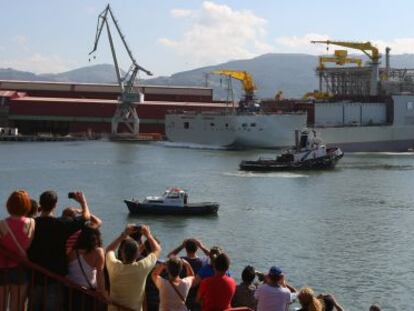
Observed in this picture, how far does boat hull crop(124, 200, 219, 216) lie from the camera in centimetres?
2336

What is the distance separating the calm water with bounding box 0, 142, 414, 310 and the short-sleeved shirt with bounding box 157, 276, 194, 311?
7.35 m

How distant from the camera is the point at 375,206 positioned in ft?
85.6

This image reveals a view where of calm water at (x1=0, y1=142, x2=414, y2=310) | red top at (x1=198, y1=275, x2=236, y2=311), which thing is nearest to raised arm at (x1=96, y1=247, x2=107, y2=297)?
red top at (x1=198, y1=275, x2=236, y2=311)

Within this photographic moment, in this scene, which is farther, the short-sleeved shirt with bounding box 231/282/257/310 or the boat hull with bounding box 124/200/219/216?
the boat hull with bounding box 124/200/219/216

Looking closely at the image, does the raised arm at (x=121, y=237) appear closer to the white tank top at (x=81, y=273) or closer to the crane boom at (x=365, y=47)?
the white tank top at (x=81, y=273)

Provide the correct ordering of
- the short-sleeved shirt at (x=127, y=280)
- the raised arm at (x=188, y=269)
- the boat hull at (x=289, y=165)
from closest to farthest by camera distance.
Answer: the short-sleeved shirt at (x=127, y=280), the raised arm at (x=188, y=269), the boat hull at (x=289, y=165)

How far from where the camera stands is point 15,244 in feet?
14.3

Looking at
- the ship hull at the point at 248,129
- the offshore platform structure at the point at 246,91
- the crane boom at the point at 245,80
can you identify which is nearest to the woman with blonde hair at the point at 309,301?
the ship hull at the point at 248,129

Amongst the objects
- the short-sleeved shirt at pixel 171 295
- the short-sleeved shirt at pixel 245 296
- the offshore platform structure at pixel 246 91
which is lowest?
the short-sleeved shirt at pixel 245 296

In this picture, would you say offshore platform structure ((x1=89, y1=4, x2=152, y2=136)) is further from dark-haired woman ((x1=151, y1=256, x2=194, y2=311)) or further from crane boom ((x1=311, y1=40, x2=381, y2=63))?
dark-haired woman ((x1=151, y1=256, x2=194, y2=311))

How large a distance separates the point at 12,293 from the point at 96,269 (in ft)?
1.83

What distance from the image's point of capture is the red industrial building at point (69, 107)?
2886 inches

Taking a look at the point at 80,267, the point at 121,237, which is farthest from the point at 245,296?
the point at 80,267

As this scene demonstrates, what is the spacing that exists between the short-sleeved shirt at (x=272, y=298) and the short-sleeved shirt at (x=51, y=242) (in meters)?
1.51
